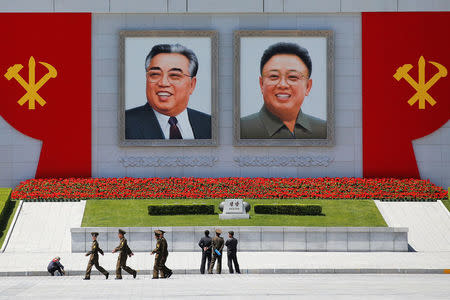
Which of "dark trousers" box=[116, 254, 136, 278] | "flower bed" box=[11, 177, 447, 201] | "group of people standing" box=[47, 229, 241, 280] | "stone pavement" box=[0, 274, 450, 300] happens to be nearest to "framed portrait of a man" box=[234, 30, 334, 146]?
"flower bed" box=[11, 177, 447, 201]

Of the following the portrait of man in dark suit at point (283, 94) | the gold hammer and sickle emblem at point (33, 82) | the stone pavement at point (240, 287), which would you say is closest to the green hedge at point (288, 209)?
the portrait of man in dark suit at point (283, 94)

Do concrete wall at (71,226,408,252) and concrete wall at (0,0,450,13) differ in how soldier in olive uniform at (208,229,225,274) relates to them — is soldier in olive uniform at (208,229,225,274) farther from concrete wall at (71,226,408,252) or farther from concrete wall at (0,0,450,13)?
concrete wall at (0,0,450,13)

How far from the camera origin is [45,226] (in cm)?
3316

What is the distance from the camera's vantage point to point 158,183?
38.9 meters

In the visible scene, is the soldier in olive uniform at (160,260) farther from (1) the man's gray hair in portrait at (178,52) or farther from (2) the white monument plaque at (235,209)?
(1) the man's gray hair in portrait at (178,52)

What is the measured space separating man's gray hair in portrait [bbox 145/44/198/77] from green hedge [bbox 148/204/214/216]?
30.8 feet

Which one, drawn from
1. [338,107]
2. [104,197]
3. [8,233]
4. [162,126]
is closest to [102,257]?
[8,233]

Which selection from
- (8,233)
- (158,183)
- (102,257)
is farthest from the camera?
(158,183)

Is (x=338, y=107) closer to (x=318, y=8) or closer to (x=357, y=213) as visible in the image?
(x=318, y=8)

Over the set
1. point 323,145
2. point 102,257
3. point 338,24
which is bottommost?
point 102,257

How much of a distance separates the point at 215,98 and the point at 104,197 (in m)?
7.04

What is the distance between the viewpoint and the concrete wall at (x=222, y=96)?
40.5 m

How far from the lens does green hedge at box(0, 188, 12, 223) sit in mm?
34000

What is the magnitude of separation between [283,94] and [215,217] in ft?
32.3
